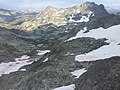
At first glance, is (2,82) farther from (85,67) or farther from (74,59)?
(85,67)

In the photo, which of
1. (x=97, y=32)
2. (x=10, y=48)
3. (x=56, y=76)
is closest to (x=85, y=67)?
(x=56, y=76)

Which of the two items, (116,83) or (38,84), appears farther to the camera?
(38,84)

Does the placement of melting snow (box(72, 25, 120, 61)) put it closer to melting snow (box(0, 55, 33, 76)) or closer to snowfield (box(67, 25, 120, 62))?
snowfield (box(67, 25, 120, 62))

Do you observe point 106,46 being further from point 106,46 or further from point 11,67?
point 11,67

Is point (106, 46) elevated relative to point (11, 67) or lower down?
elevated

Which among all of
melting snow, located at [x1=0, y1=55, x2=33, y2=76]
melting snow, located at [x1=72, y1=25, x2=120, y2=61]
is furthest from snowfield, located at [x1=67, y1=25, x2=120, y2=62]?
melting snow, located at [x1=0, y1=55, x2=33, y2=76]

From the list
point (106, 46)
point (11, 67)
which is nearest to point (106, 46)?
point (106, 46)

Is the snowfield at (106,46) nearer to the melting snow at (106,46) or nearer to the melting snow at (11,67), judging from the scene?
the melting snow at (106,46)

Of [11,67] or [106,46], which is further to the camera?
[11,67]
